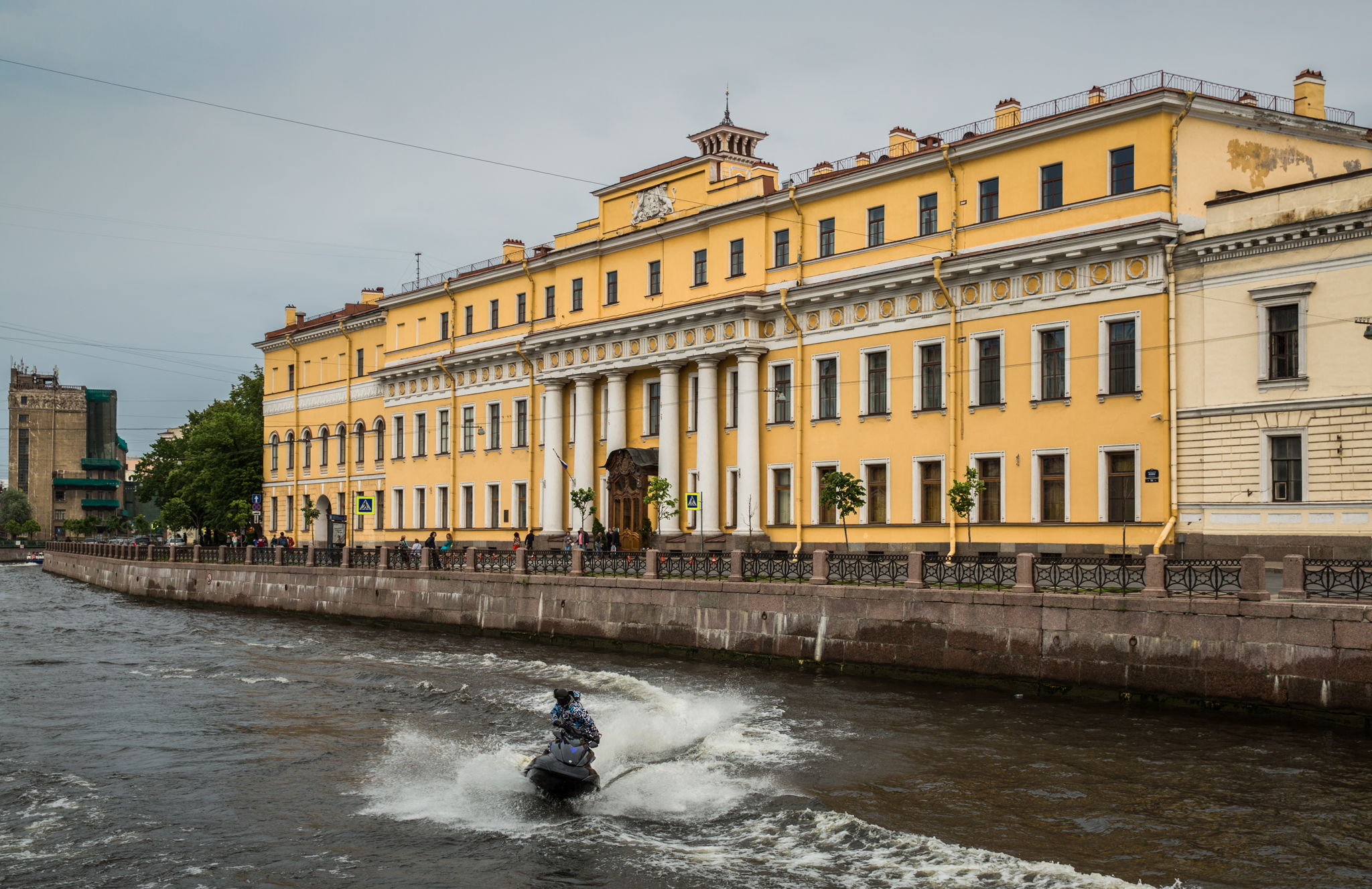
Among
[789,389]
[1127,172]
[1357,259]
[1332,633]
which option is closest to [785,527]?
[789,389]

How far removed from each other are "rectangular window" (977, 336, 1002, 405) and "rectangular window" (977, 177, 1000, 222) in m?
3.16

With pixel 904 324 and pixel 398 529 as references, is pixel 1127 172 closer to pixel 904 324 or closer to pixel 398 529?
pixel 904 324

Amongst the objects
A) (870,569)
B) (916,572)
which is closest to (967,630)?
(916,572)

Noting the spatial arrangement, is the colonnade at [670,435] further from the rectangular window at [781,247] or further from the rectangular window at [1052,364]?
the rectangular window at [1052,364]

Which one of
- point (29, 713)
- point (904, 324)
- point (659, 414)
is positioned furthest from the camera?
point (659, 414)

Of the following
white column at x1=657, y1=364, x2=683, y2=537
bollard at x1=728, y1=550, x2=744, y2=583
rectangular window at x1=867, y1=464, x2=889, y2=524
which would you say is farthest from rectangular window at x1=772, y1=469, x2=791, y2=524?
bollard at x1=728, y1=550, x2=744, y2=583

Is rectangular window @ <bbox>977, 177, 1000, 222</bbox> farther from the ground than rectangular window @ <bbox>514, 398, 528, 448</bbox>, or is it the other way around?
rectangular window @ <bbox>977, 177, 1000, 222</bbox>

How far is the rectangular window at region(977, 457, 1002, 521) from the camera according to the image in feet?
112

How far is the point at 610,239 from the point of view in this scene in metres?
46.2

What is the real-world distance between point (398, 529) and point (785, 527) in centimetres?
2352

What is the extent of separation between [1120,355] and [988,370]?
3.87 m

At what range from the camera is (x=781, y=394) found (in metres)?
40.3

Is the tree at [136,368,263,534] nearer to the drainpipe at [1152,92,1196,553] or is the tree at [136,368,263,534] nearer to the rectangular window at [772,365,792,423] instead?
the rectangular window at [772,365,792,423]

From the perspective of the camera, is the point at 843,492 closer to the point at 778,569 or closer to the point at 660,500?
the point at 778,569
